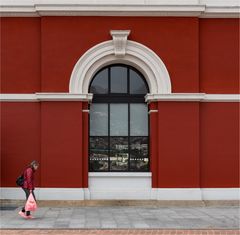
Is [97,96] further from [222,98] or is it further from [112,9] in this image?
[222,98]

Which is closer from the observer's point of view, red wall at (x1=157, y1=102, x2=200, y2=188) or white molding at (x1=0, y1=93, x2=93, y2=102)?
white molding at (x1=0, y1=93, x2=93, y2=102)

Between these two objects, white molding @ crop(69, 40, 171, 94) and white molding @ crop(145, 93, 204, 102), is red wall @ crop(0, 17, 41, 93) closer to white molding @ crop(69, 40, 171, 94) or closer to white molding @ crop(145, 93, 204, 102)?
white molding @ crop(69, 40, 171, 94)

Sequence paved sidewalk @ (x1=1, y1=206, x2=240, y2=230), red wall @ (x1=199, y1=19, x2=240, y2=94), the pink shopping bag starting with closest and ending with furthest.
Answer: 1. paved sidewalk @ (x1=1, y1=206, x2=240, y2=230)
2. the pink shopping bag
3. red wall @ (x1=199, y1=19, x2=240, y2=94)

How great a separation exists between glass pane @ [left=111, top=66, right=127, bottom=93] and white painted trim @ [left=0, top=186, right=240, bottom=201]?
3439 mm

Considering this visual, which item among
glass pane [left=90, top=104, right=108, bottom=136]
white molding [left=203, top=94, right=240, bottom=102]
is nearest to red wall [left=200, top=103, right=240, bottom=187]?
white molding [left=203, top=94, right=240, bottom=102]

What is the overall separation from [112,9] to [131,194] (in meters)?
6.13

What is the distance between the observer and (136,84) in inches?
790

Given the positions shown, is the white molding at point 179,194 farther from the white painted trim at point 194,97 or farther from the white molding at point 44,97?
the white molding at point 44,97

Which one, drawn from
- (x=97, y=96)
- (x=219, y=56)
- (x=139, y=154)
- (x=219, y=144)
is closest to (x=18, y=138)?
(x=97, y=96)

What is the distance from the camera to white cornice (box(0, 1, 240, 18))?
62.5ft

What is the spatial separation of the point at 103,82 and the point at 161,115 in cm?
237

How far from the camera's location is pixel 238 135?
19578 mm

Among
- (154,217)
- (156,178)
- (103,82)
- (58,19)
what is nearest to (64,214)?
(154,217)

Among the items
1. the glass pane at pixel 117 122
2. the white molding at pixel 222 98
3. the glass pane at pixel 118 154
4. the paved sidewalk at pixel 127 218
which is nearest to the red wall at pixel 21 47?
the glass pane at pixel 117 122
